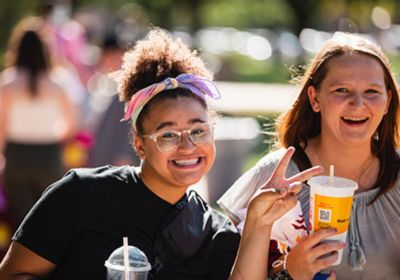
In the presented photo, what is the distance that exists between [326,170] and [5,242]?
383 centimetres

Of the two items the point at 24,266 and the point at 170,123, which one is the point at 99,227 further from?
the point at 170,123

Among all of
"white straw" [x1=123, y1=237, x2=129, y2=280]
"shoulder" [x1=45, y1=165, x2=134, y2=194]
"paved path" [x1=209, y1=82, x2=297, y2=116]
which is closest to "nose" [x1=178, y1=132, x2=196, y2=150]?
"shoulder" [x1=45, y1=165, x2=134, y2=194]

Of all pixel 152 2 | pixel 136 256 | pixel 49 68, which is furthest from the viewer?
pixel 152 2

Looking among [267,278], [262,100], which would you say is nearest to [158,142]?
[267,278]

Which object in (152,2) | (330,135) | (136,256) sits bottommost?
(136,256)

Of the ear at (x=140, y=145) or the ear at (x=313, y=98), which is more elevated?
the ear at (x=313, y=98)

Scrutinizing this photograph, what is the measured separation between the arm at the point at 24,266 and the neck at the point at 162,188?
0.54m

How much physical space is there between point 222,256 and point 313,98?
3.27ft

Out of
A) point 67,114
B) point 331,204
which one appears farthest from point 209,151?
point 67,114

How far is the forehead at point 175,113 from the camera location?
4102 millimetres

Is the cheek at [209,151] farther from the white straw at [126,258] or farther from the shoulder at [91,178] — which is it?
the white straw at [126,258]

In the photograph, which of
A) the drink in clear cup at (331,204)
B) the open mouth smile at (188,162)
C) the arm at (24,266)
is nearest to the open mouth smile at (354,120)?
the drink in clear cup at (331,204)

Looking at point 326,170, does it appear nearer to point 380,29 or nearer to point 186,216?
point 186,216

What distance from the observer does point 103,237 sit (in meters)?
4.03
